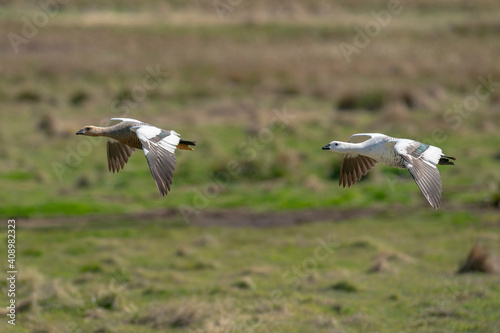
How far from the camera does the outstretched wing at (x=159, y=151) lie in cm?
788

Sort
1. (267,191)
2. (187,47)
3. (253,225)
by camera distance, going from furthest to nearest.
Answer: (187,47) → (267,191) → (253,225)

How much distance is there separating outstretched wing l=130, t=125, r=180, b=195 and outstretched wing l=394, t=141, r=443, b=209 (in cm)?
220

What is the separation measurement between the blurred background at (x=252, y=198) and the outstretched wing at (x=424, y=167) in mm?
4146

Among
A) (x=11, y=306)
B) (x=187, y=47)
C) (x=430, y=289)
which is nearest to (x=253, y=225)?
(x=430, y=289)

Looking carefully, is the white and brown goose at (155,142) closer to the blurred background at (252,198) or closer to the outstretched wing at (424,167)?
the outstretched wing at (424,167)

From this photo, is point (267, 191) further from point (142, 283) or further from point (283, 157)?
point (142, 283)

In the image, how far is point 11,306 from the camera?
44.0 feet

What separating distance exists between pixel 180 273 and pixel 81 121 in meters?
15.9

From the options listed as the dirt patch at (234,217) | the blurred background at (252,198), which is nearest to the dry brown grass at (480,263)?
the blurred background at (252,198)

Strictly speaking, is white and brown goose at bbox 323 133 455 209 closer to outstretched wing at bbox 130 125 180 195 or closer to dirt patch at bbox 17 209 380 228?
outstretched wing at bbox 130 125 180 195

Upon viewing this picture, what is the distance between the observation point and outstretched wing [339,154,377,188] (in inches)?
396

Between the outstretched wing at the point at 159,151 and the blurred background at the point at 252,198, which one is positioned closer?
the outstretched wing at the point at 159,151

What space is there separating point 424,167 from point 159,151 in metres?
2.56

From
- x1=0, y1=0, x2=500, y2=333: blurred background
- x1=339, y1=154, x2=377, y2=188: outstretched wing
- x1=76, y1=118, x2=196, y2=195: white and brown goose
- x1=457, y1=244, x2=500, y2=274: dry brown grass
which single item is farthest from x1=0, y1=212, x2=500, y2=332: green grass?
x1=76, y1=118, x2=196, y2=195: white and brown goose
